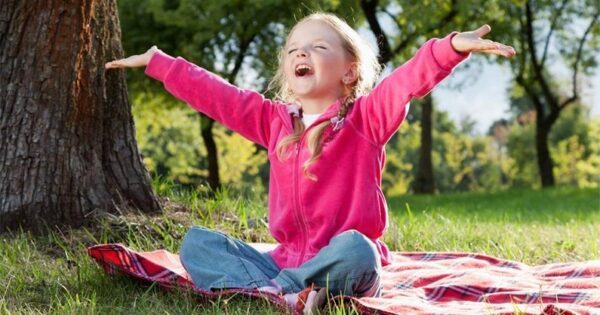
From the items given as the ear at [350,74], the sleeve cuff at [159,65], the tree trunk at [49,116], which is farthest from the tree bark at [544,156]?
the sleeve cuff at [159,65]

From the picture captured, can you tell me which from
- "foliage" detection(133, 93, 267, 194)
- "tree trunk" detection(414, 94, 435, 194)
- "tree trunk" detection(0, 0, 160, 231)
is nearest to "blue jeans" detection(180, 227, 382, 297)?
"tree trunk" detection(0, 0, 160, 231)

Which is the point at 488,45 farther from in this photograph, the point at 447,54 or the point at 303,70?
the point at 303,70

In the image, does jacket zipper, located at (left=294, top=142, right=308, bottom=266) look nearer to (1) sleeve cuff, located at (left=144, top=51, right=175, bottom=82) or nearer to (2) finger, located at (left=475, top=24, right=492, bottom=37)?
(1) sleeve cuff, located at (left=144, top=51, right=175, bottom=82)

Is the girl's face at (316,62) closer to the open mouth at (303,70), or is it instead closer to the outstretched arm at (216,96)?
the open mouth at (303,70)

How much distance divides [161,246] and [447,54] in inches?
76.0

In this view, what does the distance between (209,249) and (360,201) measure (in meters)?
0.58

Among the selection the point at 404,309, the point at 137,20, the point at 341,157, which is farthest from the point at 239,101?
the point at 137,20

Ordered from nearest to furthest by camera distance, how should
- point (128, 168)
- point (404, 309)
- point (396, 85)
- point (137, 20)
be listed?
point (404, 309) → point (396, 85) → point (128, 168) → point (137, 20)

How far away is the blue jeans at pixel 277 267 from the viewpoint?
8.54 ft

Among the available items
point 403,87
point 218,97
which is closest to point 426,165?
point 218,97

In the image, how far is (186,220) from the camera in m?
4.30

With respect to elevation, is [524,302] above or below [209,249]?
below

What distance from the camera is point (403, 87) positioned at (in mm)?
2711

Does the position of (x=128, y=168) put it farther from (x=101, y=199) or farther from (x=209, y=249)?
(x=209, y=249)
